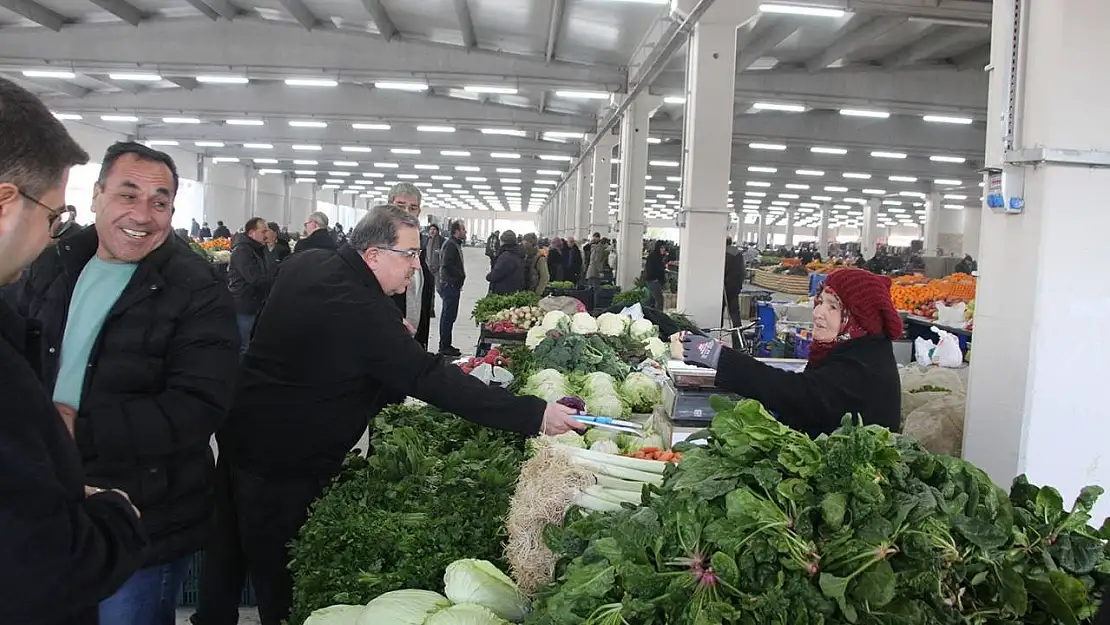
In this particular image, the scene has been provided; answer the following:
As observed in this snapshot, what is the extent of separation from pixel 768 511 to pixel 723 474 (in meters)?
0.15

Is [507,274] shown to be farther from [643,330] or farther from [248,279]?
[643,330]

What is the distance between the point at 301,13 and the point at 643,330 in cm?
958

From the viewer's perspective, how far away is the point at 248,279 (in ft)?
26.8

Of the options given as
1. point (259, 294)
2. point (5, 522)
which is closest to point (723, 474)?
point (5, 522)

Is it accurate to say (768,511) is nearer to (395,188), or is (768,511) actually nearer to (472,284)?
(395,188)

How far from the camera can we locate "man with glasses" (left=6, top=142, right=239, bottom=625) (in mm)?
2082

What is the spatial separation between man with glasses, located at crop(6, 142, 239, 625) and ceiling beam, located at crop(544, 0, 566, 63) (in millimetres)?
9340

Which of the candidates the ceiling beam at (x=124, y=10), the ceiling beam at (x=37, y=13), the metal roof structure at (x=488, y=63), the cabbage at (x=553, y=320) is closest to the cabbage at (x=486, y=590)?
the cabbage at (x=553, y=320)

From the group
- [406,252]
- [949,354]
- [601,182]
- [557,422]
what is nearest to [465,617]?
[557,422]

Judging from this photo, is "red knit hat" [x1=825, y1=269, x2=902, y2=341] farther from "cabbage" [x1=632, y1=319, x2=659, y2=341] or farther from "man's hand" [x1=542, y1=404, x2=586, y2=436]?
"cabbage" [x1=632, y1=319, x2=659, y2=341]

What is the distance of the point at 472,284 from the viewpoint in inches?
997

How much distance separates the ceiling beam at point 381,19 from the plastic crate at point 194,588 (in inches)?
394

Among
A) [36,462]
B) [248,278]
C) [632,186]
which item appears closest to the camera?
[36,462]

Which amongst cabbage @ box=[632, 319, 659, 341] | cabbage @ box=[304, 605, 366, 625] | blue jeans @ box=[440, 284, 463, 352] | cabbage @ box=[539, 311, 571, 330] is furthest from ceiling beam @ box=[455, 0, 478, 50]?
cabbage @ box=[304, 605, 366, 625]
